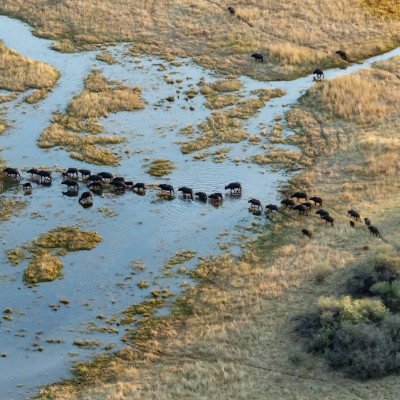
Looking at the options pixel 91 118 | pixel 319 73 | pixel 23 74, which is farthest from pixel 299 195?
pixel 23 74

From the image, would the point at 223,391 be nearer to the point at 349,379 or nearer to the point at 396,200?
the point at 349,379

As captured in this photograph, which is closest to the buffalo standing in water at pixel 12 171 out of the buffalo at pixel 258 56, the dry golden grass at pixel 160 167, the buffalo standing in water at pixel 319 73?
the dry golden grass at pixel 160 167

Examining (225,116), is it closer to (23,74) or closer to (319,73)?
(319,73)

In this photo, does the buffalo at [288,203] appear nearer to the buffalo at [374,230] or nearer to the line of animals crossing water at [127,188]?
the line of animals crossing water at [127,188]

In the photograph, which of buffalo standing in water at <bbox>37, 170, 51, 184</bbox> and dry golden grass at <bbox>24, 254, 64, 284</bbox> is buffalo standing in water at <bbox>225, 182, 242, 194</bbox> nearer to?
buffalo standing in water at <bbox>37, 170, 51, 184</bbox>

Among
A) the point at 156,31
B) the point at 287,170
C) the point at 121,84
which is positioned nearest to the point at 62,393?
the point at 287,170

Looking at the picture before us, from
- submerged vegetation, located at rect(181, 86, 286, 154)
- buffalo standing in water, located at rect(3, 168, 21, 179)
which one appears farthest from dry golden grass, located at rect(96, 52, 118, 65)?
buffalo standing in water, located at rect(3, 168, 21, 179)
